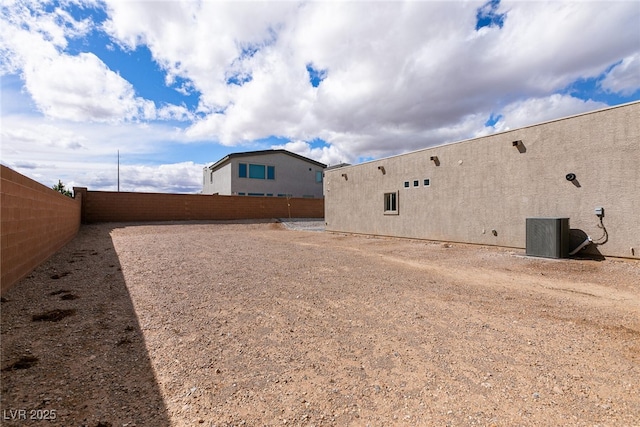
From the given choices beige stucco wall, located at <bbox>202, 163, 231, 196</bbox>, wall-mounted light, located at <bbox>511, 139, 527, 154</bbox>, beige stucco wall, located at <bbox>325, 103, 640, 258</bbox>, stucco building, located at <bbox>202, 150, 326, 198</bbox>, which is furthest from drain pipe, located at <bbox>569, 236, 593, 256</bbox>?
beige stucco wall, located at <bbox>202, 163, 231, 196</bbox>

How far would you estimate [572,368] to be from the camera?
294 centimetres

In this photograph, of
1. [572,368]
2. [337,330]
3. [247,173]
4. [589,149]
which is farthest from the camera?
[247,173]

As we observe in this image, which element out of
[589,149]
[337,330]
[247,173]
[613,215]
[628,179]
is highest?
[247,173]

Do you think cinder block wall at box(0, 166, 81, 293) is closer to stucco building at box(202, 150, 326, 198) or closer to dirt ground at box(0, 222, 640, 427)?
dirt ground at box(0, 222, 640, 427)

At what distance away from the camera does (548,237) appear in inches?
361

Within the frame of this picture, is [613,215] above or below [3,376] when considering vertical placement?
above

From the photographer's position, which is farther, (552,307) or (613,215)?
(613,215)

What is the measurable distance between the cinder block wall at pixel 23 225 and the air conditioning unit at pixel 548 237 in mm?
12666

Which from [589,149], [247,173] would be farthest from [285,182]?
[589,149]

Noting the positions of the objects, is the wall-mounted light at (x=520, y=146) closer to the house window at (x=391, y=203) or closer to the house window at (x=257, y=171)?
the house window at (x=391, y=203)

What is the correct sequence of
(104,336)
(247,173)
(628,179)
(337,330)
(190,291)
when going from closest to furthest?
(104,336), (337,330), (190,291), (628,179), (247,173)

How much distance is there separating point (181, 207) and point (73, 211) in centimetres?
961

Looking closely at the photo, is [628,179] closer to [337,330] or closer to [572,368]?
[572,368]

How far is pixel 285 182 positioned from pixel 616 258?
27632 mm
